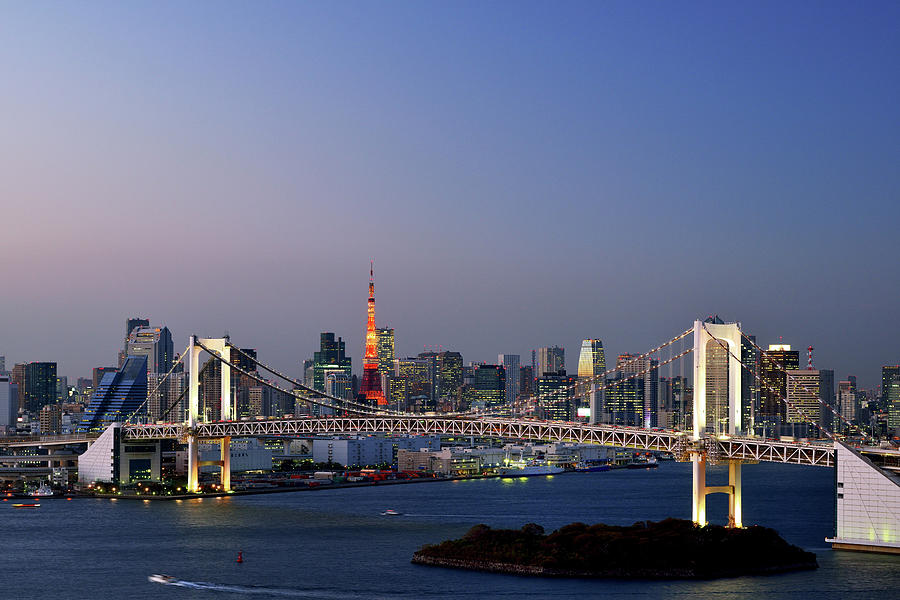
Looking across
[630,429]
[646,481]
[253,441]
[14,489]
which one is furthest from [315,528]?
[253,441]

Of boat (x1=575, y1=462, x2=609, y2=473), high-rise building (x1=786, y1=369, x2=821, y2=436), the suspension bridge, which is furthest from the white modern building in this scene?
boat (x1=575, y1=462, x2=609, y2=473)

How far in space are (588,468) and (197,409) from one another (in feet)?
123

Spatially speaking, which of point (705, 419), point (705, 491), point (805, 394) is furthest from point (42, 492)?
point (805, 394)

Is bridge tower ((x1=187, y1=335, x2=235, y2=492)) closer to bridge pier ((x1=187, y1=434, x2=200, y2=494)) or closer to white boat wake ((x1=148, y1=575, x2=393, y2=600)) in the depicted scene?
bridge pier ((x1=187, y1=434, x2=200, y2=494))

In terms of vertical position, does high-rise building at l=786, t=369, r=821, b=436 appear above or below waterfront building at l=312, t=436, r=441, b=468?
above

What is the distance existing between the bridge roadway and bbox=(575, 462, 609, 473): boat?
32.7 metres

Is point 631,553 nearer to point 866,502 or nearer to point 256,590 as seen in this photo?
point 866,502

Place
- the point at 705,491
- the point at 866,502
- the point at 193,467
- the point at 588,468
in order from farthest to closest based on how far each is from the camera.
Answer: the point at 588,468 < the point at 193,467 < the point at 705,491 < the point at 866,502

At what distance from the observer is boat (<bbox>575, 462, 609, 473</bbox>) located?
89.6 m

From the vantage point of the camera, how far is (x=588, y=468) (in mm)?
90500

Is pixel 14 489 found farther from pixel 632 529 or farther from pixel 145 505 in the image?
pixel 632 529

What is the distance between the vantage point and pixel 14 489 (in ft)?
200

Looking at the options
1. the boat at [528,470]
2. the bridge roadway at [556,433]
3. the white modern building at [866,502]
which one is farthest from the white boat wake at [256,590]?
the boat at [528,470]

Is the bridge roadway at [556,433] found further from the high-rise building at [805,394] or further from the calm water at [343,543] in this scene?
the high-rise building at [805,394]
